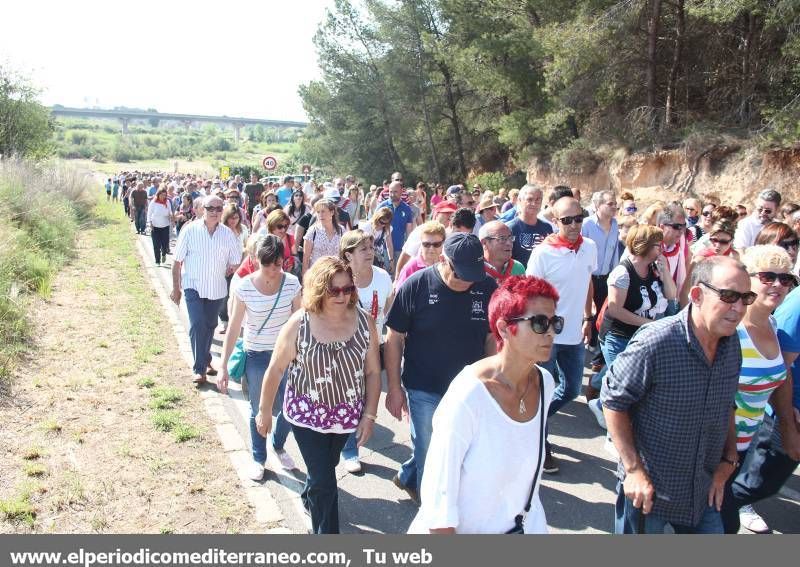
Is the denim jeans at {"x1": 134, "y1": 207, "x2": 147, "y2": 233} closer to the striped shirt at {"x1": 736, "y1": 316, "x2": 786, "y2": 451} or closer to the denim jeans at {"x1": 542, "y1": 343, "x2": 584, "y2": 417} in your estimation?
the denim jeans at {"x1": 542, "y1": 343, "x2": 584, "y2": 417}

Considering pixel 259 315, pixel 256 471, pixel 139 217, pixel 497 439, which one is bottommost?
pixel 256 471

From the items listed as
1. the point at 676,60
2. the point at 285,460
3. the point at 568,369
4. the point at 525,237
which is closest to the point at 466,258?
the point at 568,369

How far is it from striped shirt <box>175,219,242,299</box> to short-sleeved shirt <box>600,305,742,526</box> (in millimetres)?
4575

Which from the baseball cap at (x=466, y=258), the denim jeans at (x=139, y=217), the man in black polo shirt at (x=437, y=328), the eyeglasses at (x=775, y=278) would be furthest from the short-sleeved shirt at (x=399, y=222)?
the denim jeans at (x=139, y=217)

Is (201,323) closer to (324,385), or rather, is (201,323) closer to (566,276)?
(324,385)

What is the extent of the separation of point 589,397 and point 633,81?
13877mm

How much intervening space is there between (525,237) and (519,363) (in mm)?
4141

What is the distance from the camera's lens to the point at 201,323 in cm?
661

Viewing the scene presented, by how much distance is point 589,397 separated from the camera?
630 centimetres

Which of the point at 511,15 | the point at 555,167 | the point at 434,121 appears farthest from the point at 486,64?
the point at 434,121

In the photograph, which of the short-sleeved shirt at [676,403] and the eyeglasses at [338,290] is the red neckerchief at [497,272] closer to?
the eyeglasses at [338,290]

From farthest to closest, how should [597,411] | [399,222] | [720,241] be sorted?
[399,222]
[720,241]
[597,411]
